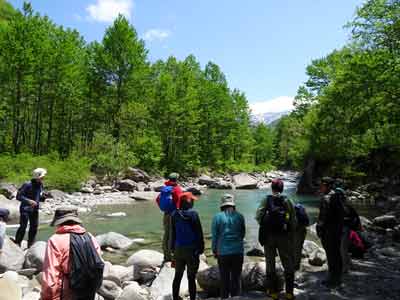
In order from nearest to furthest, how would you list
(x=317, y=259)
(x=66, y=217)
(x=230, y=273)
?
1. (x=66, y=217)
2. (x=230, y=273)
3. (x=317, y=259)

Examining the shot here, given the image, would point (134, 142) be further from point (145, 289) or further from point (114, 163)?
point (145, 289)

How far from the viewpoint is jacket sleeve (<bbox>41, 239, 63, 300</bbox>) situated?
11.8 feet

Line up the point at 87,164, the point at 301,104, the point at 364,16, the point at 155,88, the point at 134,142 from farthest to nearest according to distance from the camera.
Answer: the point at 301,104 < the point at 155,88 < the point at 134,142 < the point at 87,164 < the point at 364,16

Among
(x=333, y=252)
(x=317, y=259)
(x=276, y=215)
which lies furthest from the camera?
(x=317, y=259)

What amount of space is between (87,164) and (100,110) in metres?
14.4

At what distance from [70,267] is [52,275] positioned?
17cm

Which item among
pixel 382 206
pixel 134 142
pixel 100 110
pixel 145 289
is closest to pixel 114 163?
pixel 134 142

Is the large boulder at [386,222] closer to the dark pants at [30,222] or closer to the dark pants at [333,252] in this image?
the dark pants at [333,252]

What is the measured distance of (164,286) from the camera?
26.2 feet

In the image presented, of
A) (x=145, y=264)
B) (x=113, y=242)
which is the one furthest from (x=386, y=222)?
(x=145, y=264)

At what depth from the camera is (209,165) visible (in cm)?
6038

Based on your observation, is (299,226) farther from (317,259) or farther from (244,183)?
(244,183)

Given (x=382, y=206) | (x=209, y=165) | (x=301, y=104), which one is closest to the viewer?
(x=382, y=206)

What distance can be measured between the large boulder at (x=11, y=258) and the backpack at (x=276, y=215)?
6.11 metres
